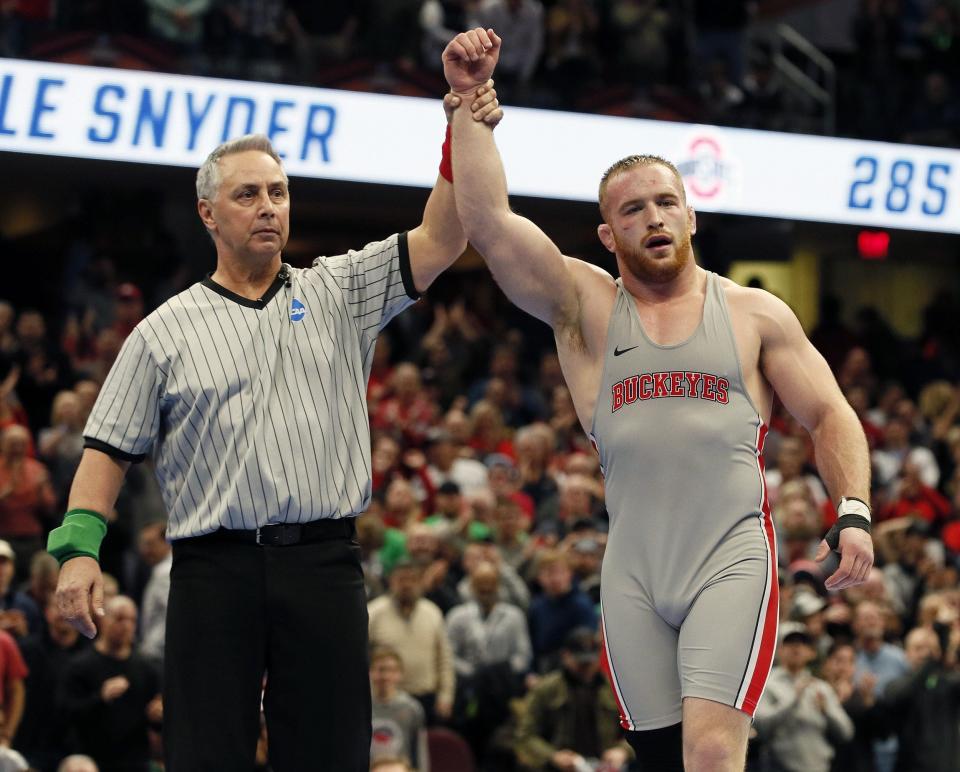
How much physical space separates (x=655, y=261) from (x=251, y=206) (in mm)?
1098

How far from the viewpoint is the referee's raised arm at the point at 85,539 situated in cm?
399

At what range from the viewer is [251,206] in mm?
4219

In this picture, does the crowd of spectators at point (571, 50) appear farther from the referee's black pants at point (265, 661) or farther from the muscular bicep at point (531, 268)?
the referee's black pants at point (265, 661)

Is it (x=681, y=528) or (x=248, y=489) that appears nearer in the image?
(x=248, y=489)

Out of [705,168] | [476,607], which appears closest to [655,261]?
[476,607]

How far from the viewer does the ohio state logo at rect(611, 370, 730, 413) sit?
13.7ft

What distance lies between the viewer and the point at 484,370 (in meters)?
14.1

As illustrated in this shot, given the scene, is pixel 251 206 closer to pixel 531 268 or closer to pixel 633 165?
pixel 531 268

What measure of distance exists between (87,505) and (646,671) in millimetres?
1521

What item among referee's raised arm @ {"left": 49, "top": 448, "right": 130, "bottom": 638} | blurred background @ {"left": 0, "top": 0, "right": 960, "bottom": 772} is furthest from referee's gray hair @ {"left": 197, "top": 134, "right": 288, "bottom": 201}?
blurred background @ {"left": 0, "top": 0, "right": 960, "bottom": 772}

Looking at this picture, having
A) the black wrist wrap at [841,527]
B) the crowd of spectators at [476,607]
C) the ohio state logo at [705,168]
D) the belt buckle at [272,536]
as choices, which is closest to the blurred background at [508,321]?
the crowd of spectators at [476,607]

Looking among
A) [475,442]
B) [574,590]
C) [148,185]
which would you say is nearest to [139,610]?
[574,590]

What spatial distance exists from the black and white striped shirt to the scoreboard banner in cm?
833

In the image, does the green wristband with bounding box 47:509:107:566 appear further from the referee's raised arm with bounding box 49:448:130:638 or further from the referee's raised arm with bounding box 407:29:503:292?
the referee's raised arm with bounding box 407:29:503:292
